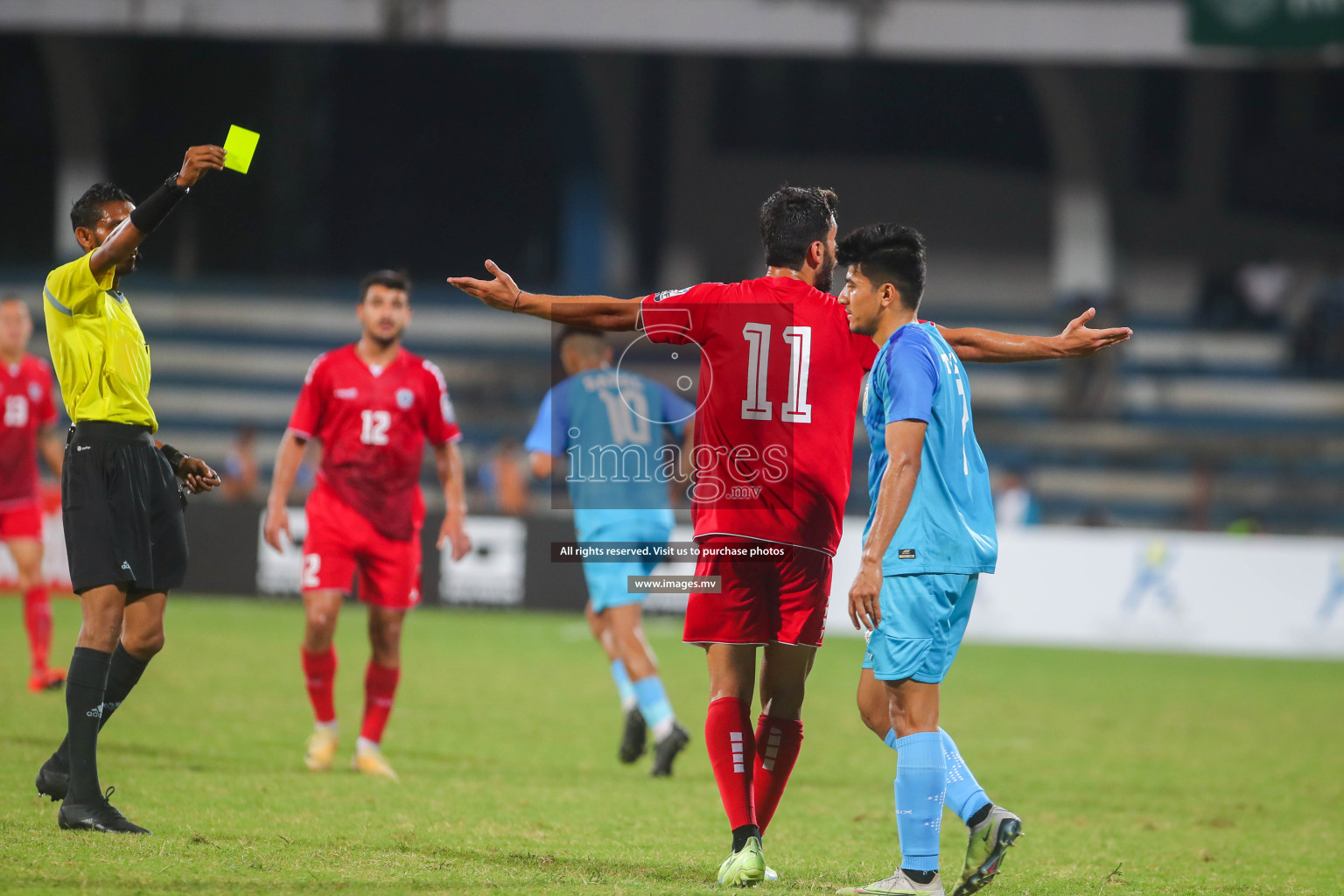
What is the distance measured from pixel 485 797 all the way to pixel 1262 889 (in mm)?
3277

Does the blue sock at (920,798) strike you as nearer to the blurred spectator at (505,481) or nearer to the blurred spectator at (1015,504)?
the blurred spectator at (1015,504)

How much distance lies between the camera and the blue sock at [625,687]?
7992mm

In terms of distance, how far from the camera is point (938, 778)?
14.9 ft

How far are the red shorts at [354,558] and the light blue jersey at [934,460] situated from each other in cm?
325

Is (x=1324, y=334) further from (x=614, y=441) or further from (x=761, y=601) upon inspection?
(x=761, y=601)

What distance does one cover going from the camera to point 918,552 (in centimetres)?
454

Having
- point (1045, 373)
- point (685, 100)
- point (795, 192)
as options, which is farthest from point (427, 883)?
point (685, 100)

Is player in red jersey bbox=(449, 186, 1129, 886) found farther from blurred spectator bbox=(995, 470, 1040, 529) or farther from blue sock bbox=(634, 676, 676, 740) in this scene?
blurred spectator bbox=(995, 470, 1040, 529)

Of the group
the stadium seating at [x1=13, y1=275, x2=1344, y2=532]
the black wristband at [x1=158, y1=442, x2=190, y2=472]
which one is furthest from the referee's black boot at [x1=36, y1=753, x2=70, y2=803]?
the stadium seating at [x1=13, y1=275, x2=1344, y2=532]

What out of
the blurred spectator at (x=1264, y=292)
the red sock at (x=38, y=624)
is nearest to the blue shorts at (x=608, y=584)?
the red sock at (x=38, y=624)

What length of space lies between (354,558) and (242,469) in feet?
43.4

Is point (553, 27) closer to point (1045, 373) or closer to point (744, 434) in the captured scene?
point (1045, 373)

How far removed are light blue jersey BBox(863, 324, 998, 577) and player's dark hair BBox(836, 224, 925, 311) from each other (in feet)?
0.49

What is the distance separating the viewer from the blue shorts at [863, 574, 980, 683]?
14.8 ft
